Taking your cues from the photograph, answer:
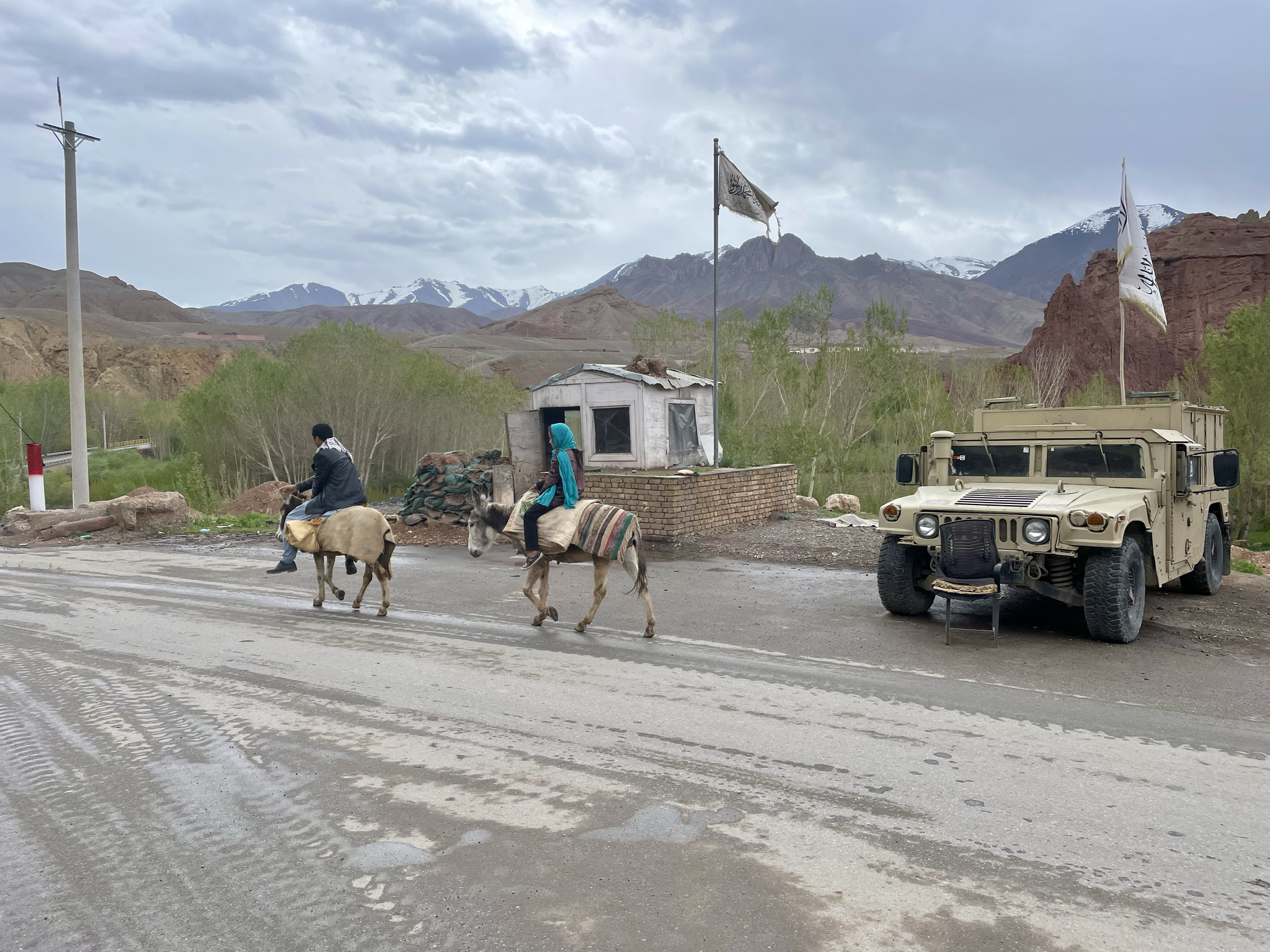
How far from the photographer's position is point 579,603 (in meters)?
10.4

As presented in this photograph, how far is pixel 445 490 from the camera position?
17828 millimetres

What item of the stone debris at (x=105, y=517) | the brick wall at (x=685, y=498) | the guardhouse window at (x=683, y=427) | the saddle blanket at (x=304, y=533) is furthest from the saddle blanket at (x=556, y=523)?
the stone debris at (x=105, y=517)

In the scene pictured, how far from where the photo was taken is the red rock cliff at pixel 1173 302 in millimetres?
72375

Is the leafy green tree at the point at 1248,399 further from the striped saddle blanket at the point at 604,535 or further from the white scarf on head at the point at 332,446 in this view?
the white scarf on head at the point at 332,446

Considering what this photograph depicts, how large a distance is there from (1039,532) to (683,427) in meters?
11.6

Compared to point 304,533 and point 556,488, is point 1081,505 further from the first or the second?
point 304,533

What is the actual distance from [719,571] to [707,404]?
819cm

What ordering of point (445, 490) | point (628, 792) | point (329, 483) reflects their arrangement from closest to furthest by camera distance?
point (628, 792), point (329, 483), point (445, 490)

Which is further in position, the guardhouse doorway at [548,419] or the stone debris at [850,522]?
the guardhouse doorway at [548,419]

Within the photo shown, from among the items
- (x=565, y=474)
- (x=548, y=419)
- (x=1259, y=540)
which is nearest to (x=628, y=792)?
(x=565, y=474)

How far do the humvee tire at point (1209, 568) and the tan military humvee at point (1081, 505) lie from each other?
2 centimetres

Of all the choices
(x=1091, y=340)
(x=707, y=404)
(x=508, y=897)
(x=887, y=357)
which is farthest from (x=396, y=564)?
(x=1091, y=340)

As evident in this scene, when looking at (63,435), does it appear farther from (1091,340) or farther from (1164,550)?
(1091,340)

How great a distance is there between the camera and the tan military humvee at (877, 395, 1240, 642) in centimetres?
815
